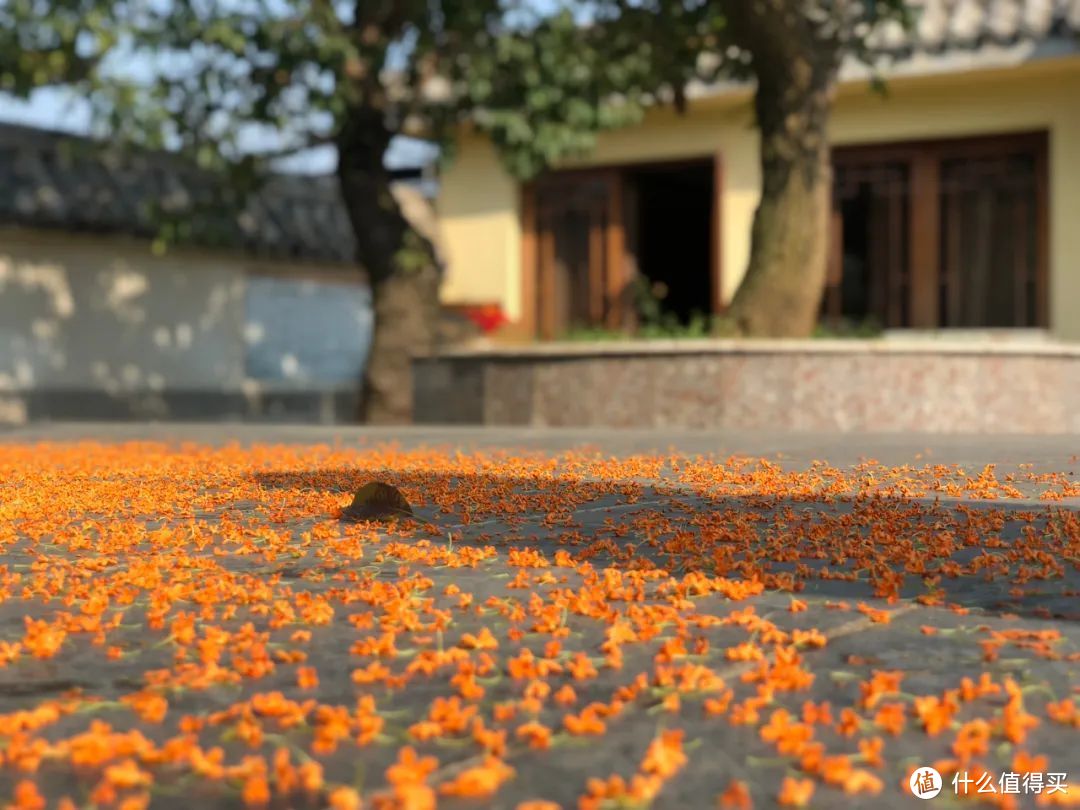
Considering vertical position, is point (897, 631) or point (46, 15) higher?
point (46, 15)

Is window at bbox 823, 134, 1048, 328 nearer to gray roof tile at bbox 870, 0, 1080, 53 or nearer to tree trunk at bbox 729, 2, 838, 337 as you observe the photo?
gray roof tile at bbox 870, 0, 1080, 53

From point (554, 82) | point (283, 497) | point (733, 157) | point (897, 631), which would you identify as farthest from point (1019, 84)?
point (897, 631)

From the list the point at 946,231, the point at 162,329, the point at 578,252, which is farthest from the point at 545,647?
the point at 162,329

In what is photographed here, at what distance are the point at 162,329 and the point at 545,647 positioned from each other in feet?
46.4

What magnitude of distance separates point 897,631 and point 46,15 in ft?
32.3

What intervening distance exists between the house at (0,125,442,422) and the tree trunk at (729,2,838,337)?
571cm

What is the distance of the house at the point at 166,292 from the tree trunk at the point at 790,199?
5711 millimetres

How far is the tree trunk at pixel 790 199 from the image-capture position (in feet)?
32.3

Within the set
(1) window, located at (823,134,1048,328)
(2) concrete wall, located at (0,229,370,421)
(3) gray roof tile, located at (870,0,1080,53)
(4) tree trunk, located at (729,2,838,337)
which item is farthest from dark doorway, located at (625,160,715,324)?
(4) tree trunk, located at (729,2,838,337)

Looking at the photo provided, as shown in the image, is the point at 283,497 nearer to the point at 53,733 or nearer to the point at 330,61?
the point at 53,733

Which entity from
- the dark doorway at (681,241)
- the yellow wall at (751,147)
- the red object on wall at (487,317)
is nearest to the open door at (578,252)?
the yellow wall at (751,147)

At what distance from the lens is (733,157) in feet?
46.1

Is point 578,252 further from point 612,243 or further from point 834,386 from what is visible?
point 834,386

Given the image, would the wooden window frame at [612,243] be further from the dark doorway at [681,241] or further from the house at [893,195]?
the dark doorway at [681,241]
